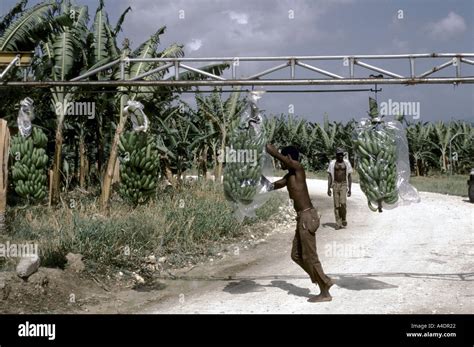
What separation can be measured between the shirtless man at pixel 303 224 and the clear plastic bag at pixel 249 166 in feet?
0.90

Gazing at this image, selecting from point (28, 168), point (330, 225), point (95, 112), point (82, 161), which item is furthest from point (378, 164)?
point (82, 161)

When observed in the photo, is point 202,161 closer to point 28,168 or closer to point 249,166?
point 28,168

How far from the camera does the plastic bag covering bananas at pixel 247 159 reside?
7172 millimetres

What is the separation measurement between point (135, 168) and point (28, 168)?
2241 mm

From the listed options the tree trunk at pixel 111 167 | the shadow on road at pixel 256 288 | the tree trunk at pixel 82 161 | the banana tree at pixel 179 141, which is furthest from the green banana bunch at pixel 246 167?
the tree trunk at pixel 82 161

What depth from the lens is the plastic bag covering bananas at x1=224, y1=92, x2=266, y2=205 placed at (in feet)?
23.5

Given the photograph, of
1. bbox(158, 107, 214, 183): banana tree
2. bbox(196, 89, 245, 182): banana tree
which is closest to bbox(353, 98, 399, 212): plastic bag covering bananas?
bbox(158, 107, 214, 183): banana tree

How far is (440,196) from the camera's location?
19500 millimetres

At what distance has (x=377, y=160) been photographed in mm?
7207

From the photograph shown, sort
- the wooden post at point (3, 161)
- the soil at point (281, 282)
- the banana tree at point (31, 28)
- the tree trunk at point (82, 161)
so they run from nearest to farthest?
the soil at point (281, 282), the wooden post at point (3, 161), the banana tree at point (31, 28), the tree trunk at point (82, 161)

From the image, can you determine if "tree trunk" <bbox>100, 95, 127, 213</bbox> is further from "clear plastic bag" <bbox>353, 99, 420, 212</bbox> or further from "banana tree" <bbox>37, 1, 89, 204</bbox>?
"clear plastic bag" <bbox>353, 99, 420, 212</bbox>

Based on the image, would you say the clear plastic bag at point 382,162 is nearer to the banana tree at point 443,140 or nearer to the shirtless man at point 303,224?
the shirtless man at point 303,224
